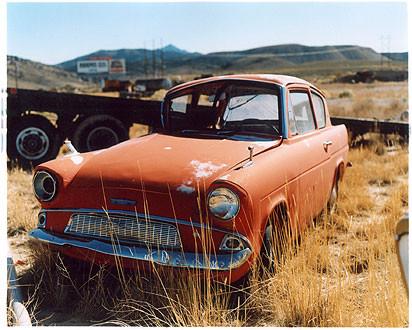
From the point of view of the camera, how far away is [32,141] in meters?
6.34

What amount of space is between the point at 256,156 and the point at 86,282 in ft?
4.08

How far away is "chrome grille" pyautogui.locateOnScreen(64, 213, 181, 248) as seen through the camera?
2559mm

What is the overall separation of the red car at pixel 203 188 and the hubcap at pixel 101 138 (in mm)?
2942

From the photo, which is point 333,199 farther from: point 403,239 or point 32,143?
point 32,143

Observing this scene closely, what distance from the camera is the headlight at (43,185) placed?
294 centimetres

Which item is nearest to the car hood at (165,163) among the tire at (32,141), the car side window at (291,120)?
the car side window at (291,120)

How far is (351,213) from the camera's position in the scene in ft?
13.9

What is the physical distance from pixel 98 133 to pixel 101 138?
0.26 ft

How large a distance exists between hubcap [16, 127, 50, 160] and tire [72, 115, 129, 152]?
0.39 meters

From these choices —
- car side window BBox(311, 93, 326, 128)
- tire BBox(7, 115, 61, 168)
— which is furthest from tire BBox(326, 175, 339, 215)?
tire BBox(7, 115, 61, 168)

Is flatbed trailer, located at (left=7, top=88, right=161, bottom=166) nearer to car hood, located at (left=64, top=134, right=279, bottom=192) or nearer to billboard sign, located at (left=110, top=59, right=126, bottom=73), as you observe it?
car hood, located at (left=64, top=134, right=279, bottom=192)

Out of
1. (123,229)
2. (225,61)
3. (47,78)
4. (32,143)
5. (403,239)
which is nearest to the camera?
(403,239)

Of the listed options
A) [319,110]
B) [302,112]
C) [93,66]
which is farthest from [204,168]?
[93,66]

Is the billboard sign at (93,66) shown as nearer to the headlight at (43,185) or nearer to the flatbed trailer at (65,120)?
the flatbed trailer at (65,120)
